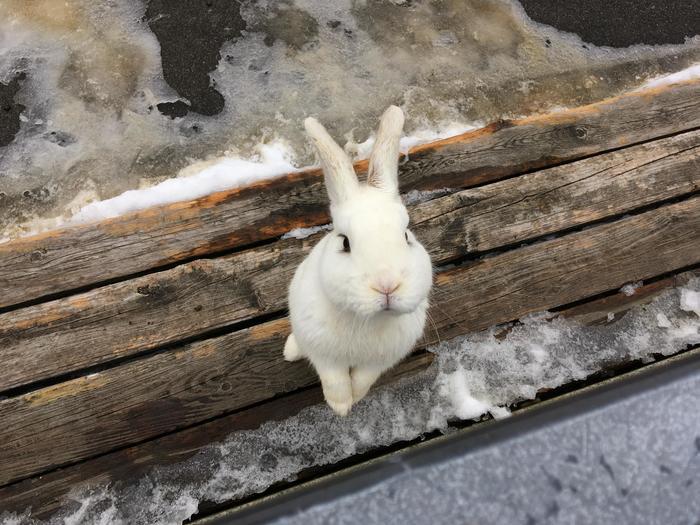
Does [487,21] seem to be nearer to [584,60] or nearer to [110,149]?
[584,60]

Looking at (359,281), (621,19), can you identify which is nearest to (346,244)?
(359,281)

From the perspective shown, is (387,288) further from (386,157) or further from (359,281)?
(386,157)

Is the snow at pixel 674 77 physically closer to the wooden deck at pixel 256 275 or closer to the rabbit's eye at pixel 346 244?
the wooden deck at pixel 256 275

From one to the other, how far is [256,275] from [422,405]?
2.58 ft

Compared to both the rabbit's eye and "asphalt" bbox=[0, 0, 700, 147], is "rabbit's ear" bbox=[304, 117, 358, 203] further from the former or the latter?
"asphalt" bbox=[0, 0, 700, 147]

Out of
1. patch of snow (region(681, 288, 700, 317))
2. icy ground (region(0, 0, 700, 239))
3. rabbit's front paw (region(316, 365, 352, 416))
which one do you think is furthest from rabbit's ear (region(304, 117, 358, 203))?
patch of snow (region(681, 288, 700, 317))

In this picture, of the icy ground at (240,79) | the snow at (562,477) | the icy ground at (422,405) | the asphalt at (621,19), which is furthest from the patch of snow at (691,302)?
the asphalt at (621,19)

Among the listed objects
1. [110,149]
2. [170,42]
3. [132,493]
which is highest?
[170,42]

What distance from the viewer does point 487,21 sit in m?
3.35

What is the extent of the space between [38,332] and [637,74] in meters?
3.43

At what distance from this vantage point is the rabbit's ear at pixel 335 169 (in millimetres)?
1511

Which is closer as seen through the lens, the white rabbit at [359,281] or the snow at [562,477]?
the snow at [562,477]

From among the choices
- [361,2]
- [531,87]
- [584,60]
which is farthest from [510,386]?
[361,2]

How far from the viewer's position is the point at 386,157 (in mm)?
1571
